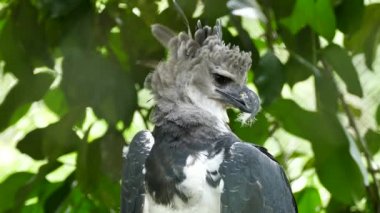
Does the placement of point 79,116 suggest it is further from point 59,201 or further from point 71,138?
point 59,201

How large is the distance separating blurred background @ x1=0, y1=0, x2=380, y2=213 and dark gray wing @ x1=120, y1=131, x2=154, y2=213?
0.28m

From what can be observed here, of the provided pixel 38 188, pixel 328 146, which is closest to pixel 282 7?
pixel 328 146

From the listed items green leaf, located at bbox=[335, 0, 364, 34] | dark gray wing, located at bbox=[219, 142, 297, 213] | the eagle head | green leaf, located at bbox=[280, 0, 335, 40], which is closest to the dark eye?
the eagle head

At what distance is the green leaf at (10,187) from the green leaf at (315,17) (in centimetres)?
62

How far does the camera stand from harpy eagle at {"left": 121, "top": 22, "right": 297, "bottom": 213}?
1.57 metres

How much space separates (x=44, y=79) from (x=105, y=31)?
0.16 metres

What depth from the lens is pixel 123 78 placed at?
1.98 meters

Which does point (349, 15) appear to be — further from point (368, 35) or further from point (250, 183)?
point (250, 183)

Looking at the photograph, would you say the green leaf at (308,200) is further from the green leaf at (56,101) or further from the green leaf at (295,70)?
the green leaf at (56,101)

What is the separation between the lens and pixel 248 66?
172 centimetres

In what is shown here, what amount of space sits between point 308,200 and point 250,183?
59 centimetres

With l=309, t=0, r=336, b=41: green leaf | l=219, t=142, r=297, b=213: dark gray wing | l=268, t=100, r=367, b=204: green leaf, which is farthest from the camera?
l=268, t=100, r=367, b=204: green leaf

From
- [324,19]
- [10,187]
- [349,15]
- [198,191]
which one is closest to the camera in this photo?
[198,191]

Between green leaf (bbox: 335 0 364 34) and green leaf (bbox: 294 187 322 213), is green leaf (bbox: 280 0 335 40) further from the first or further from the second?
green leaf (bbox: 294 187 322 213)
